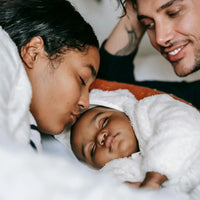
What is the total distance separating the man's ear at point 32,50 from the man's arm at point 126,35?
609 mm

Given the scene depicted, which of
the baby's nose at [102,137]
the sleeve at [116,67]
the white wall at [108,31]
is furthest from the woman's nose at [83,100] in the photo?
the white wall at [108,31]

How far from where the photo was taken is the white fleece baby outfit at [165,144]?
847mm

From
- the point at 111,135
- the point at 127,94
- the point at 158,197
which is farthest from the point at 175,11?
the point at 158,197

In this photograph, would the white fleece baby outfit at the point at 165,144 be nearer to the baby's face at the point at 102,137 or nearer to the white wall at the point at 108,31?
the baby's face at the point at 102,137

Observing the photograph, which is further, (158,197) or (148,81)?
(148,81)

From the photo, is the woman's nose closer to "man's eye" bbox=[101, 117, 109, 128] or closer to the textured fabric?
"man's eye" bbox=[101, 117, 109, 128]

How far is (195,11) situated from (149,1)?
0.20m

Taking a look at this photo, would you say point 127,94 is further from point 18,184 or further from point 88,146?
point 18,184

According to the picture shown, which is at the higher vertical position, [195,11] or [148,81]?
[195,11]

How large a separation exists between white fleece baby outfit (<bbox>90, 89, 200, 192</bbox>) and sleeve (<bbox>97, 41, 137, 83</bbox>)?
1.30ft

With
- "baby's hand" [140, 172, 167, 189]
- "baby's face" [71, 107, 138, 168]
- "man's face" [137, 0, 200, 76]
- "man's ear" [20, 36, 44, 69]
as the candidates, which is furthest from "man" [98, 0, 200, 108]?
"baby's hand" [140, 172, 167, 189]

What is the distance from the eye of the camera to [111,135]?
1.02 metres

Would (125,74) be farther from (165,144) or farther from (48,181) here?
(48,181)

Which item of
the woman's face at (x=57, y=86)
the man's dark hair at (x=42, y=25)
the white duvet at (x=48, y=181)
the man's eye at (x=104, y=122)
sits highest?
the man's dark hair at (x=42, y=25)
